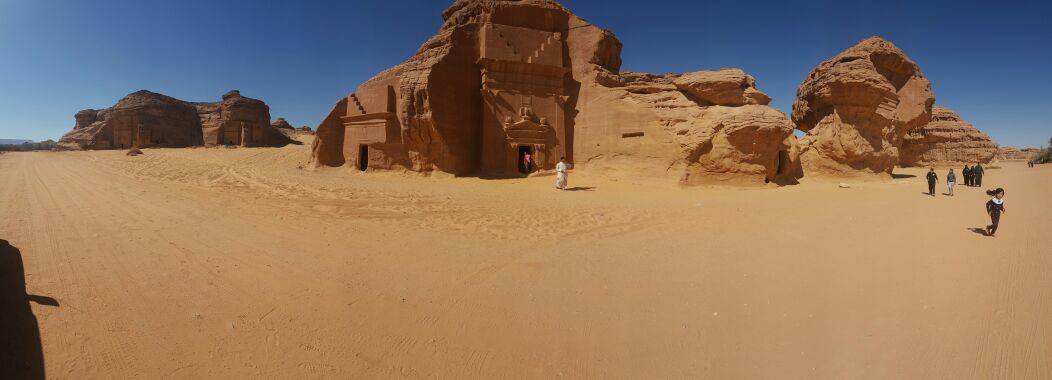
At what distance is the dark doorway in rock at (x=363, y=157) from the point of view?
61.2ft

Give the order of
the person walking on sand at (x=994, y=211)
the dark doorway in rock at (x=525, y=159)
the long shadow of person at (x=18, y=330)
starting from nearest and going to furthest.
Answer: the long shadow of person at (x=18, y=330) → the person walking on sand at (x=994, y=211) → the dark doorway in rock at (x=525, y=159)

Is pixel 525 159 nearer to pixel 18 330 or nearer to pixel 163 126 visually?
pixel 18 330

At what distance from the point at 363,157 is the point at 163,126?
3073 cm

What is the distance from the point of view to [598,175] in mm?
16750

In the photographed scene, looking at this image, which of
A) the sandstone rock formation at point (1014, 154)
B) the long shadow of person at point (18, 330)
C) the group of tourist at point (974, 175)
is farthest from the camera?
the sandstone rock formation at point (1014, 154)

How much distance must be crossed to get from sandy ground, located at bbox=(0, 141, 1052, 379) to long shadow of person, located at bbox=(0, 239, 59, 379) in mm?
84

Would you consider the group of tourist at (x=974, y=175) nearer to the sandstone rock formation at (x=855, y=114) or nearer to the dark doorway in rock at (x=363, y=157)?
the sandstone rock formation at (x=855, y=114)

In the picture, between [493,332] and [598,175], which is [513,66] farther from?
[493,332]

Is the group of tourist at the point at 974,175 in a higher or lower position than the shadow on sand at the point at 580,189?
higher

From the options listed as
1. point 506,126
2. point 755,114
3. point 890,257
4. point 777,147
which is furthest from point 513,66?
point 890,257

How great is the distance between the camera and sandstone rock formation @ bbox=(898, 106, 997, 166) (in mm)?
28953

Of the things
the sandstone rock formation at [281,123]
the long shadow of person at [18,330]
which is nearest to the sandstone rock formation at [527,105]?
the long shadow of person at [18,330]

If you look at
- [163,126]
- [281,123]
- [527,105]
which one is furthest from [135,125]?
[527,105]

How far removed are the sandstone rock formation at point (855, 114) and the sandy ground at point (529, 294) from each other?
12.1 metres
